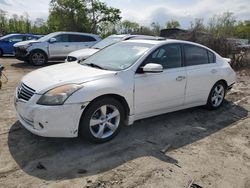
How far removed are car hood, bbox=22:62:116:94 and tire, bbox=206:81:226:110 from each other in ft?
8.89

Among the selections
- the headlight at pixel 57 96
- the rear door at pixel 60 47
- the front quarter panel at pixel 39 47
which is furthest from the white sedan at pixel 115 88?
the rear door at pixel 60 47

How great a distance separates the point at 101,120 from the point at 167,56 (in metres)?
1.83

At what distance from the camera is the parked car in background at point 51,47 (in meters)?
12.5

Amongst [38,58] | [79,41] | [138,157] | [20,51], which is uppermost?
[79,41]

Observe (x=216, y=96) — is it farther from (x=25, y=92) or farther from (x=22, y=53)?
(x=22, y=53)

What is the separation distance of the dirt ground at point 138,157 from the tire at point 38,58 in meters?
7.46

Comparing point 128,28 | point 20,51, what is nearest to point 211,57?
point 20,51

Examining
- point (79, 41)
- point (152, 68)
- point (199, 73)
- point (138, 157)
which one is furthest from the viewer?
point (79, 41)

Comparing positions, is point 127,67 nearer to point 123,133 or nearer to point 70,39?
point 123,133

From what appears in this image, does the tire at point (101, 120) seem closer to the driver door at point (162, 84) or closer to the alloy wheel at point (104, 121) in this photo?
the alloy wheel at point (104, 121)

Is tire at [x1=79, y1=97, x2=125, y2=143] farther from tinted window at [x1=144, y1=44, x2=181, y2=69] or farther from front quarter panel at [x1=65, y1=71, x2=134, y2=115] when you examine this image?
tinted window at [x1=144, y1=44, x2=181, y2=69]

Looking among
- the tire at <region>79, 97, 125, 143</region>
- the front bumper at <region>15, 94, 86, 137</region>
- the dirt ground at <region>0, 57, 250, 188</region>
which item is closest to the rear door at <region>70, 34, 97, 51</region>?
the dirt ground at <region>0, 57, 250, 188</region>

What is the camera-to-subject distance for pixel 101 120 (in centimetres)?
428

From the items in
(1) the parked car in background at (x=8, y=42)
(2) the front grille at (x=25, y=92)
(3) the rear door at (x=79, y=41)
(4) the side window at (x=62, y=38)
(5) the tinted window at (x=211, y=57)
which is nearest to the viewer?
(2) the front grille at (x=25, y=92)
